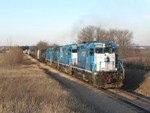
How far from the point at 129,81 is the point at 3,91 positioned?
15277 millimetres

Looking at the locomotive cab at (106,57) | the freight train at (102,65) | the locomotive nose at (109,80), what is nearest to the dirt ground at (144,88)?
the freight train at (102,65)

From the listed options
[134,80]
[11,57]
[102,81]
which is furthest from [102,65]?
[11,57]

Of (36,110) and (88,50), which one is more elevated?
(88,50)

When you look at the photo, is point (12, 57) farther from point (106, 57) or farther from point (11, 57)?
point (106, 57)

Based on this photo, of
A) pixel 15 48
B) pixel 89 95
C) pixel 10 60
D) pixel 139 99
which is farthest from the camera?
pixel 15 48

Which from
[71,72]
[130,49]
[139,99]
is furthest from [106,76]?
[130,49]

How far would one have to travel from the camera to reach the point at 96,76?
77.2 ft

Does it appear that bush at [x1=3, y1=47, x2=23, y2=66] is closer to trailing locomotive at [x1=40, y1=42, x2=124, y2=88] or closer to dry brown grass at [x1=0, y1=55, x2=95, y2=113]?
trailing locomotive at [x1=40, y1=42, x2=124, y2=88]

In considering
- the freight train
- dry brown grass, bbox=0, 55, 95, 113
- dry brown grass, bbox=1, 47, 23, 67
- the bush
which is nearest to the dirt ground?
the freight train

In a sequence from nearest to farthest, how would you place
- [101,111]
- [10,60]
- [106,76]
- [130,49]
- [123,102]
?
[101,111] < [123,102] < [106,76] < [10,60] < [130,49]

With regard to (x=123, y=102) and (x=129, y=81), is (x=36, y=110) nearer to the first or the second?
(x=123, y=102)

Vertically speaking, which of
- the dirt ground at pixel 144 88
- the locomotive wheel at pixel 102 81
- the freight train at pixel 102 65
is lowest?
the dirt ground at pixel 144 88

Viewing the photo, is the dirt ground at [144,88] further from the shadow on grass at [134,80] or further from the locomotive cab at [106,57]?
the locomotive cab at [106,57]

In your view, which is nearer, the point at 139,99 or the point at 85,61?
the point at 139,99
